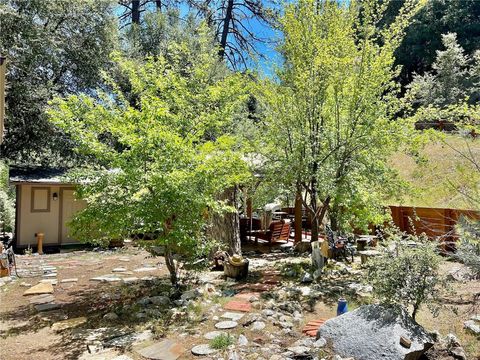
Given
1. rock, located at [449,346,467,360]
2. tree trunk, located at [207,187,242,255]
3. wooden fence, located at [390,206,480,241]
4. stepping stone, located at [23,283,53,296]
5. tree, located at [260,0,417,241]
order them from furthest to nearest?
1. wooden fence, located at [390,206,480,241]
2. tree trunk, located at [207,187,242,255]
3. tree, located at [260,0,417,241]
4. stepping stone, located at [23,283,53,296]
5. rock, located at [449,346,467,360]

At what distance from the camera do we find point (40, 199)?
1340 cm

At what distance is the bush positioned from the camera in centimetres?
452

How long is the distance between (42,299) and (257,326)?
4231mm

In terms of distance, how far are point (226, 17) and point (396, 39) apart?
1694 centimetres

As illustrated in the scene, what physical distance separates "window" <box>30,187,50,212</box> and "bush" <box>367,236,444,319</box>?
40.3 feet

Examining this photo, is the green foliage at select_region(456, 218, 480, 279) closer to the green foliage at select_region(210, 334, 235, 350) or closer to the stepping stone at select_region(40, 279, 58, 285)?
the green foliage at select_region(210, 334, 235, 350)

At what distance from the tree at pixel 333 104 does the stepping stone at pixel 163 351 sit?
4390 millimetres

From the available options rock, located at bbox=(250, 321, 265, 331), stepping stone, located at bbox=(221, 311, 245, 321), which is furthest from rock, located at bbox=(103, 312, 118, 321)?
rock, located at bbox=(250, 321, 265, 331)

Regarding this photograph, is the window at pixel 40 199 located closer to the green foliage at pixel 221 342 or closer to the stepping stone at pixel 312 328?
the green foliage at pixel 221 342

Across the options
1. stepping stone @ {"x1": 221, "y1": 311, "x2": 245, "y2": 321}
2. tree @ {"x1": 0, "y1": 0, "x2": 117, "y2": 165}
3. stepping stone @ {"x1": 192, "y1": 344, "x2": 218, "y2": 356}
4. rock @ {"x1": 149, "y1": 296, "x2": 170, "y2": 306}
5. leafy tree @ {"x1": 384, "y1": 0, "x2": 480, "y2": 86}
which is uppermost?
leafy tree @ {"x1": 384, "y1": 0, "x2": 480, "y2": 86}

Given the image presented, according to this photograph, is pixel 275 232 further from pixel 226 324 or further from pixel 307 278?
pixel 226 324

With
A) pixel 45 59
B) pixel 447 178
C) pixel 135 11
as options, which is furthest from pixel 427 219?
pixel 135 11

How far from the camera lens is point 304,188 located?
8773 millimetres

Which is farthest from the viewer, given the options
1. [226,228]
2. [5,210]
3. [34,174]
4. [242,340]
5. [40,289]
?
[5,210]
